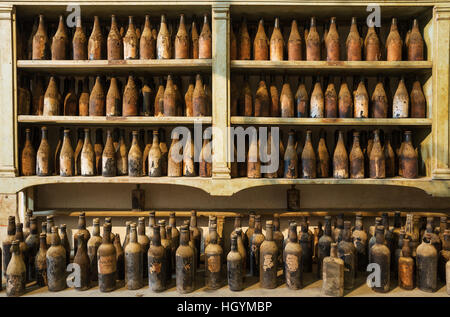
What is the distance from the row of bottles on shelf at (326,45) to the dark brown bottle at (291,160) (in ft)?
1.74

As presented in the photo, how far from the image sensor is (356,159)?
2490mm

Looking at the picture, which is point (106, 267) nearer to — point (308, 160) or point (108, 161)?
point (108, 161)

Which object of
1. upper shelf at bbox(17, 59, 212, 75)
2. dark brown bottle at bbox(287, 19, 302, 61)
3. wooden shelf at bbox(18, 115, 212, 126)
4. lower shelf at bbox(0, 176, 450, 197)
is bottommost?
lower shelf at bbox(0, 176, 450, 197)

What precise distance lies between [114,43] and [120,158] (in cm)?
76

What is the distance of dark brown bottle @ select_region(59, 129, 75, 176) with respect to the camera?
251 cm

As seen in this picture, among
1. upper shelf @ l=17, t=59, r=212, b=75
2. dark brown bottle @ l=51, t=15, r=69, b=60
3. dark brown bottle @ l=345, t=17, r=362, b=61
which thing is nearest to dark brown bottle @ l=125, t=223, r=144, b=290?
upper shelf @ l=17, t=59, r=212, b=75

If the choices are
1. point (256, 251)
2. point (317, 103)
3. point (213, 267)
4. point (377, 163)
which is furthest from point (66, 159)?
point (377, 163)

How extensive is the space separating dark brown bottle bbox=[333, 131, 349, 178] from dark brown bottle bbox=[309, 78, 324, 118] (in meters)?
0.23

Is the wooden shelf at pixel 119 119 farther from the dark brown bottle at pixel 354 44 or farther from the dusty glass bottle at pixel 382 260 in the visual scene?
the dusty glass bottle at pixel 382 260

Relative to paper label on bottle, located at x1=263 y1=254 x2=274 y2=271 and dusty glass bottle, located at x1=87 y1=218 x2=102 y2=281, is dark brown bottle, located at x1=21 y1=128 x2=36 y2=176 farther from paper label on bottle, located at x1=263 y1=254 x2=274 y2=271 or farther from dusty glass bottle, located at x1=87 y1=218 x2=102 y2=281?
paper label on bottle, located at x1=263 y1=254 x2=274 y2=271

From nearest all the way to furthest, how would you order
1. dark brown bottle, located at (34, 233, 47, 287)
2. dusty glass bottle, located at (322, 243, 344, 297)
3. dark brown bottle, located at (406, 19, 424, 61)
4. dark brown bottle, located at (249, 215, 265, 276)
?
1. dusty glass bottle, located at (322, 243, 344, 297)
2. dark brown bottle, located at (34, 233, 47, 287)
3. dark brown bottle, located at (249, 215, 265, 276)
4. dark brown bottle, located at (406, 19, 424, 61)

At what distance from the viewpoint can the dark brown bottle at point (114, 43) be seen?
8.18 ft
